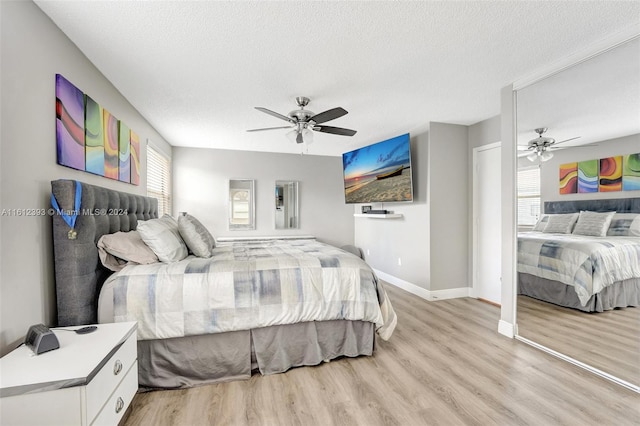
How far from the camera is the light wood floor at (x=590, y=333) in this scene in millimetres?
2027

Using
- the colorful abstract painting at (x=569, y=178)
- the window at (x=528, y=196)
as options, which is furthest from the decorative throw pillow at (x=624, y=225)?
the window at (x=528, y=196)

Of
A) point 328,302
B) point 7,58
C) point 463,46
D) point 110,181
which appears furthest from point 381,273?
point 7,58

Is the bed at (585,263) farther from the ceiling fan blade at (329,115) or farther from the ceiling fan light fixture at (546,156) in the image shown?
the ceiling fan blade at (329,115)

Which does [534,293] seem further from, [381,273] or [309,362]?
[381,273]

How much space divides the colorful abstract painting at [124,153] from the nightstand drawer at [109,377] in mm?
1774

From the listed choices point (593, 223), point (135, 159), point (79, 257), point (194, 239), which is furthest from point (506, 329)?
point (135, 159)

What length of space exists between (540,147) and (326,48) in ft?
6.94

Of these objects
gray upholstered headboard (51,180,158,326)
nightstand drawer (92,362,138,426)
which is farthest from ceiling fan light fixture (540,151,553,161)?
gray upholstered headboard (51,180,158,326)

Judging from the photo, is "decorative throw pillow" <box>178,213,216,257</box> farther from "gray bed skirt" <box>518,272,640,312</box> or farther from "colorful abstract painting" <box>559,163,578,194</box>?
"colorful abstract painting" <box>559,163,578,194</box>

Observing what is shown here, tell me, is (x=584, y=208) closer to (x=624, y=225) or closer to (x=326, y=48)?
(x=624, y=225)

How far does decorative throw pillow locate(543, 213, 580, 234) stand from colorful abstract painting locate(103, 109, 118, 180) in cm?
390

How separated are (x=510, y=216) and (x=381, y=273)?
2755 mm

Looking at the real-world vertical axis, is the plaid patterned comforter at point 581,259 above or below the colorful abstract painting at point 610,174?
below

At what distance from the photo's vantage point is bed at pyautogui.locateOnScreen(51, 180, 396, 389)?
1.86 metres
